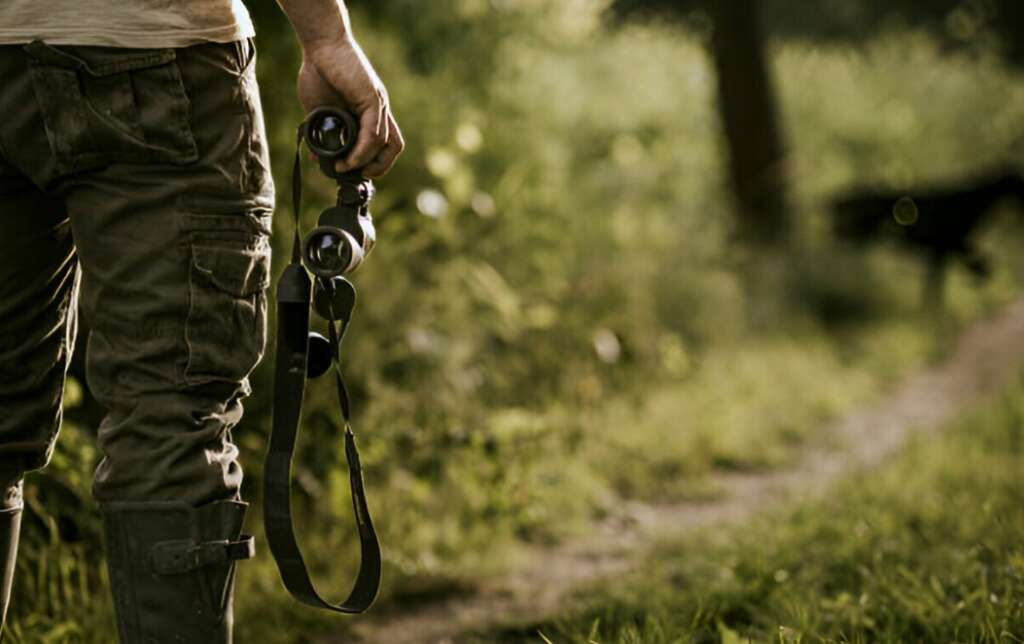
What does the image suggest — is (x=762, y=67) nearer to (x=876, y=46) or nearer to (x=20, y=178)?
(x=876, y=46)

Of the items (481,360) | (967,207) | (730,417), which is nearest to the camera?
(481,360)

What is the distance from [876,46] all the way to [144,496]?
9289 millimetres

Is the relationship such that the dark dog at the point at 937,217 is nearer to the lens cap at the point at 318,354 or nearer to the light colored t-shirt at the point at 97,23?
the lens cap at the point at 318,354

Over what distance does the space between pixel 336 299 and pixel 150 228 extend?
353 millimetres

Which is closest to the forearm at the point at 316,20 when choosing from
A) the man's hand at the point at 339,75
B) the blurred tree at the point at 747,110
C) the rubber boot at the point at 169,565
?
the man's hand at the point at 339,75

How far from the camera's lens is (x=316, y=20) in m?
2.11

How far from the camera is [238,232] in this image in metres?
2.04

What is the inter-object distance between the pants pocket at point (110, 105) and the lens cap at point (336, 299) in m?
0.34

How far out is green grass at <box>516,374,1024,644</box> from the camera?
2.74m

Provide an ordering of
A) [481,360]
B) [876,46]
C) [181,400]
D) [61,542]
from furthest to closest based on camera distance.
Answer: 1. [876,46]
2. [481,360]
3. [61,542]
4. [181,400]

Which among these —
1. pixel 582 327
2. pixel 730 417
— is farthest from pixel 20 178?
pixel 730 417

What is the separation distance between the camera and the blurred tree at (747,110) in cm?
919

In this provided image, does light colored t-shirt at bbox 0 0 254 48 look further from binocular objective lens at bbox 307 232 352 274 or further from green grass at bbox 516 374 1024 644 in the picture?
green grass at bbox 516 374 1024 644

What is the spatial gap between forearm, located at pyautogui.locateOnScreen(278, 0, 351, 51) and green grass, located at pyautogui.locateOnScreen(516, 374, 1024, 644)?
1.27 meters
